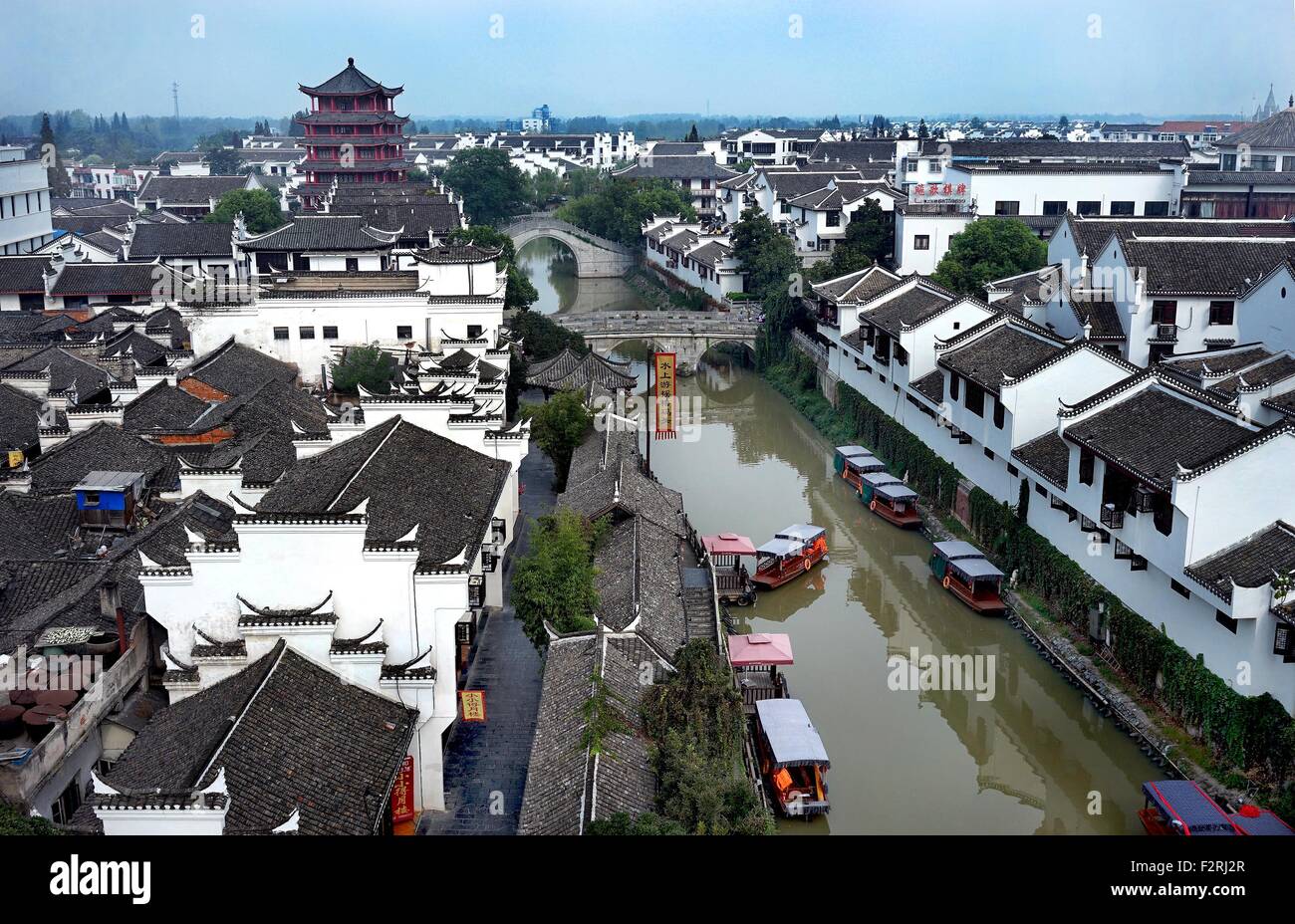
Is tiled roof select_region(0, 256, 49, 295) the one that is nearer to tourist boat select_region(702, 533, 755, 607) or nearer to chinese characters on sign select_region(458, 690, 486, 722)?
tourist boat select_region(702, 533, 755, 607)

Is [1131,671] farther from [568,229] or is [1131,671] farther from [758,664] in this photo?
[568,229]

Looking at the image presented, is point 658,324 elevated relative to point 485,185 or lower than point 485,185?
lower

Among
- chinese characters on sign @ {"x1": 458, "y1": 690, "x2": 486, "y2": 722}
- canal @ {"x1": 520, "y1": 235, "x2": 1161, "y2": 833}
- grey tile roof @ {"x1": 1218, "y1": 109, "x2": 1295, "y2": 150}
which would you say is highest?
grey tile roof @ {"x1": 1218, "y1": 109, "x2": 1295, "y2": 150}

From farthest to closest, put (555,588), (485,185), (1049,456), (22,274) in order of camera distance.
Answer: (485,185)
(22,274)
(1049,456)
(555,588)

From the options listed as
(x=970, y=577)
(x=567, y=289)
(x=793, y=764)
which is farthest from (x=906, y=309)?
(x=567, y=289)

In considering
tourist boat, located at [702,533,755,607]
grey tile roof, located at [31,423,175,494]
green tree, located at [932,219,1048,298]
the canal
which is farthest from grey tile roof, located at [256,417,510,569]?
green tree, located at [932,219,1048,298]
